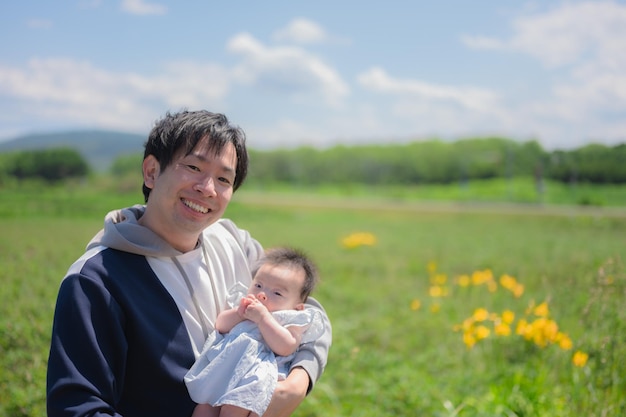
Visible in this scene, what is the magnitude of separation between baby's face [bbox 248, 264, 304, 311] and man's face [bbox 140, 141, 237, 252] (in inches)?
12.3

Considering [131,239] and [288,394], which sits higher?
[131,239]

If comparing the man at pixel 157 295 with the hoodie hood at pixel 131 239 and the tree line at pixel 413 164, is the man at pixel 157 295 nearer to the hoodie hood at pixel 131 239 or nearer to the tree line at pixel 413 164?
the hoodie hood at pixel 131 239

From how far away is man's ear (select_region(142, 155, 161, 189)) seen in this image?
165 centimetres

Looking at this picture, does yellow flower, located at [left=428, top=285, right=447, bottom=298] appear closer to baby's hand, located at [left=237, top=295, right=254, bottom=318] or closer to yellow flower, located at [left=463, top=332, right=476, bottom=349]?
yellow flower, located at [left=463, top=332, right=476, bottom=349]

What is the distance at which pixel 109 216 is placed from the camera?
1.60 meters

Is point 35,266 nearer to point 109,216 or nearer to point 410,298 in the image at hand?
point 109,216

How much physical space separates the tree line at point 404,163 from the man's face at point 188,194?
0.92 feet

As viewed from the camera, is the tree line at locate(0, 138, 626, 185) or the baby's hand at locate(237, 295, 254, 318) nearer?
the baby's hand at locate(237, 295, 254, 318)

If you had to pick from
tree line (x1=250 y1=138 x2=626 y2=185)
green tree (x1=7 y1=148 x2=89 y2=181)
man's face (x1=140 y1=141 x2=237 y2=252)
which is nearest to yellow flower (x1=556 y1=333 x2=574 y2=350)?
man's face (x1=140 y1=141 x2=237 y2=252)

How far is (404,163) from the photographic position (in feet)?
102

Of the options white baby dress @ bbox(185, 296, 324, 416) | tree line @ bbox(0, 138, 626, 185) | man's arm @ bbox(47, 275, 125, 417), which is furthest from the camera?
tree line @ bbox(0, 138, 626, 185)

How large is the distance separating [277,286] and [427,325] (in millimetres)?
3480

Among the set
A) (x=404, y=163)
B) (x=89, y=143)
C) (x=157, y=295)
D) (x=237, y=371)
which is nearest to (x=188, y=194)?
(x=157, y=295)

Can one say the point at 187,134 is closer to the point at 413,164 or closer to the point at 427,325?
the point at 427,325
